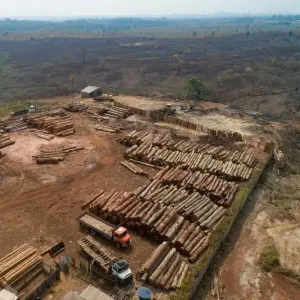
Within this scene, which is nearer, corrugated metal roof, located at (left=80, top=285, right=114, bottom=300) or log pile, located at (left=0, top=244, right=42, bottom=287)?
corrugated metal roof, located at (left=80, top=285, right=114, bottom=300)

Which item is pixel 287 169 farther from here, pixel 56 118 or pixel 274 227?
pixel 56 118

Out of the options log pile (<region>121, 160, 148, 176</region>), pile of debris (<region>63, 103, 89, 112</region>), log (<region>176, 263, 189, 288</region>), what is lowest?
log pile (<region>121, 160, 148, 176</region>)

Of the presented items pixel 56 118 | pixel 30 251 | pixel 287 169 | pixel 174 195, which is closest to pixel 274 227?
pixel 174 195

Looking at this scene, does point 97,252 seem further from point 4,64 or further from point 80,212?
point 4,64

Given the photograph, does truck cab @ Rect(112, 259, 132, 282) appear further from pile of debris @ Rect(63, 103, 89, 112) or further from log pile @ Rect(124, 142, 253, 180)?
pile of debris @ Rect(63, 103, 89, 112)

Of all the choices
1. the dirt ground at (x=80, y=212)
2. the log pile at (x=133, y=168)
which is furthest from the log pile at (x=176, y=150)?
the dirt ground at (x=80, y=212)

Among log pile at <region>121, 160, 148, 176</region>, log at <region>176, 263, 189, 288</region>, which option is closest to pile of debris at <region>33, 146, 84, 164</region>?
log pile at <region>121, 160, 148, 176</region>
